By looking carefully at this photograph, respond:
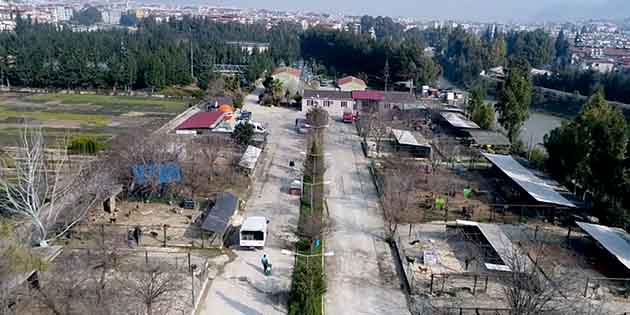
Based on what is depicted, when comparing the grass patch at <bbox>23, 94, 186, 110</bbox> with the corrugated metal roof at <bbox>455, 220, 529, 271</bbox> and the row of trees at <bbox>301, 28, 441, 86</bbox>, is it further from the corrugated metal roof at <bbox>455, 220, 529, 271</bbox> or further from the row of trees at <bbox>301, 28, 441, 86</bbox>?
the corrugated metal roof at <bbox>455, 220, 529, 271</bbox>

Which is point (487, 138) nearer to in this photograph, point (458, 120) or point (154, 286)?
point (458, 120)

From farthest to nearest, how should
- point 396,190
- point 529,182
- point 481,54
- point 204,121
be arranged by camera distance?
point 481,54
point 204,121
point 529,182
point 396,190

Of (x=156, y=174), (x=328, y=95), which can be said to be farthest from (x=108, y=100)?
(x=156, y=174)

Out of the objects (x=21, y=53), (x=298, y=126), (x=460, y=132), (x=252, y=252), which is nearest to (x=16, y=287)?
(x=252, y=252)

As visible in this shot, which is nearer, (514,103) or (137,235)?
(137,235)

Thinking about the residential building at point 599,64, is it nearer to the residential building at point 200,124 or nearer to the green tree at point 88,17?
the residential building at point 200,124

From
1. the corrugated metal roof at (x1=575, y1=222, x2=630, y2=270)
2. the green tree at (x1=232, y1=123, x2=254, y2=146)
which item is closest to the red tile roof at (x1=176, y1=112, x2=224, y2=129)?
the green tree at (x1=232, y1=123, x2=254, y2=146)

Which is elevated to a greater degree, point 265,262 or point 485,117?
point 485,117
